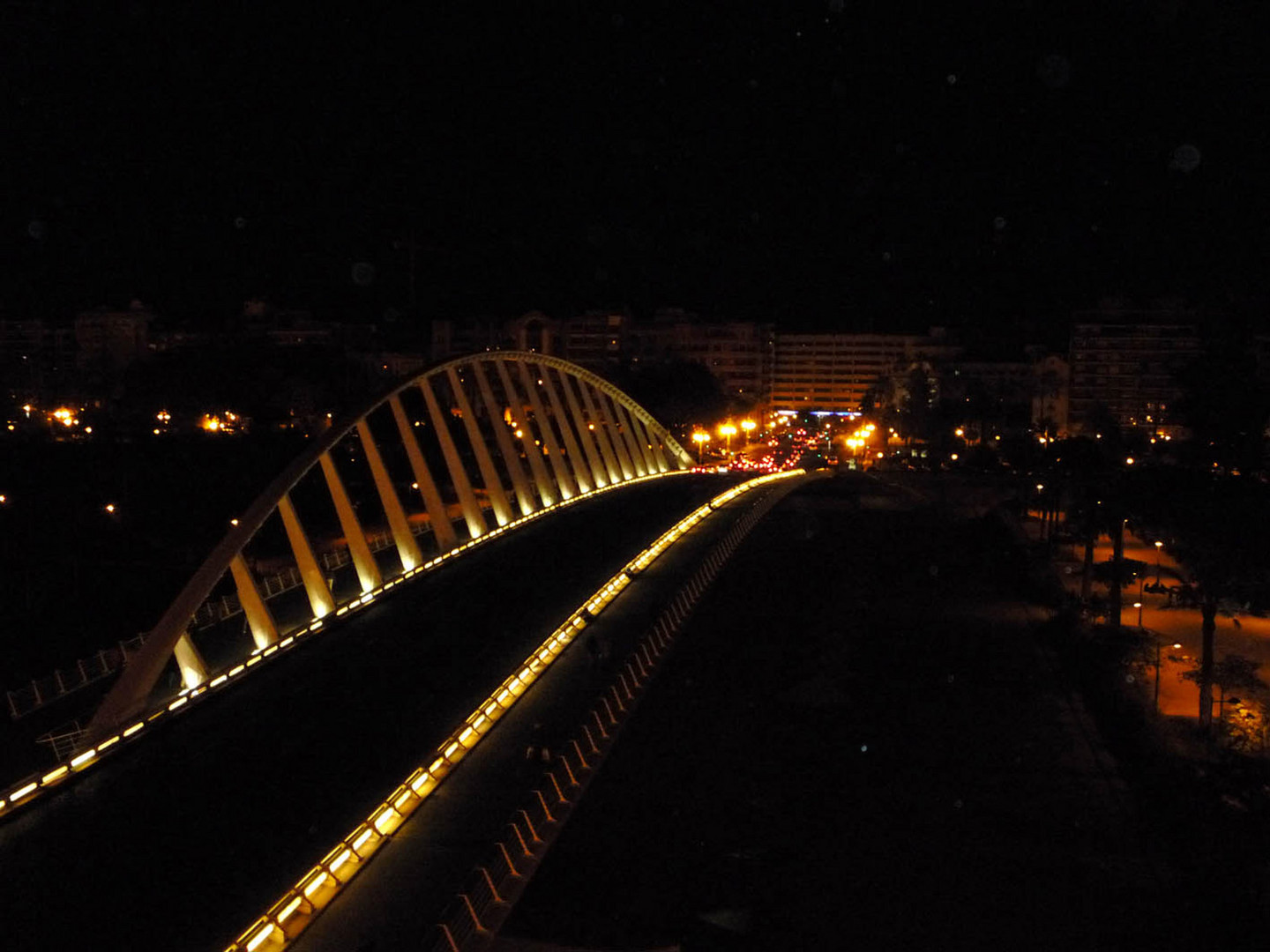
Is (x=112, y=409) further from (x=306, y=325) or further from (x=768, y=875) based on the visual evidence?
(x=768, y=875)

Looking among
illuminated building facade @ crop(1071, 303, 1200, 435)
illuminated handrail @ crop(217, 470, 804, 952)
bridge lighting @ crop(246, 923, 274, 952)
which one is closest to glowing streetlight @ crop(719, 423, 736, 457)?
illuminated building facade @ crop(1071, 303, 1200, 435)

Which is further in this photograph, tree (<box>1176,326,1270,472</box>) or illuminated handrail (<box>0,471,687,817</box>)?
tree (<box>1176,326,1270,472</box>)

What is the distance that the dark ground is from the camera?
41.0 feet

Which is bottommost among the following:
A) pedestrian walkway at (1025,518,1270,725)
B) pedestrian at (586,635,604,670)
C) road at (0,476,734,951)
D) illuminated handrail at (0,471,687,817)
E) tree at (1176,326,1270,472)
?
pedestrian walkway at (1025,518,1270,725)

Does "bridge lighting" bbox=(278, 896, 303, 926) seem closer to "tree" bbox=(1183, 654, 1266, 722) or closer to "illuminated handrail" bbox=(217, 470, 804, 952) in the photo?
"illuminated handrail" bbox=(217, 470, 804, 952)

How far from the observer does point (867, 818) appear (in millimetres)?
15758

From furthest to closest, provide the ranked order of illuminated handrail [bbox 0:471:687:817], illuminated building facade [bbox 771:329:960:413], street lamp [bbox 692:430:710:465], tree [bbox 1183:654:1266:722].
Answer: illuminated building facade [bbox 771:329:960:413] → street lamp [bbox 692:430:710:465] → tree [bbox 1183:654:1266:722] → illuminated handrail [bbox 0:471:687:817]

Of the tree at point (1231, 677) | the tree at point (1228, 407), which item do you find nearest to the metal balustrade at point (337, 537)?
the tree at point (1231, 677)

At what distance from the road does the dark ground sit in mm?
2364

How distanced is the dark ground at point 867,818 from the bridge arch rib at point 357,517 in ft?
18.7

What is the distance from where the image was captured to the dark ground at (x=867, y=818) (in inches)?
492

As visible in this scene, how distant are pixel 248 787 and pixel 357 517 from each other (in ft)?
76.8

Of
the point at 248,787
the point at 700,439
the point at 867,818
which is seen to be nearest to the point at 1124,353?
the point at 700,439

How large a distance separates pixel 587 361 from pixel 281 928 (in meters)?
108
